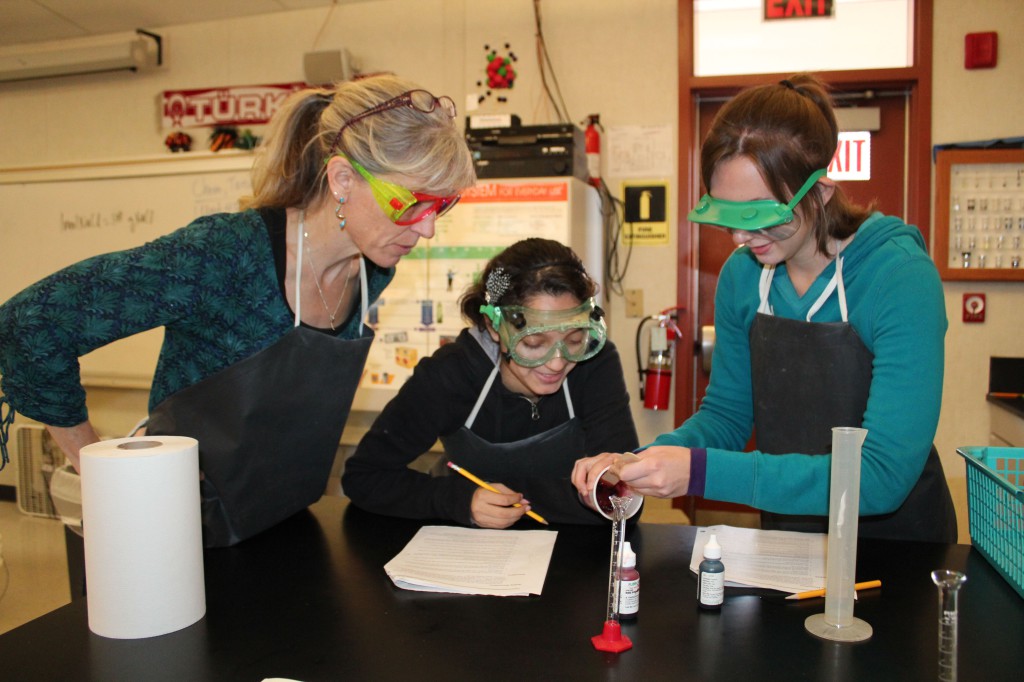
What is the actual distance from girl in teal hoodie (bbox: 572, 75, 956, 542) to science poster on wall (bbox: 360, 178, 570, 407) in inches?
69.4

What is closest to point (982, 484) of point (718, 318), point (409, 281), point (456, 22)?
point (718, 318)

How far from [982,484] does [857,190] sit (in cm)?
264

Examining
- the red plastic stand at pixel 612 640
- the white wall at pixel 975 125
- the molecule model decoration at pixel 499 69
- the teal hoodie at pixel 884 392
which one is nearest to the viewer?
the red plastic stand at pixel 612 640

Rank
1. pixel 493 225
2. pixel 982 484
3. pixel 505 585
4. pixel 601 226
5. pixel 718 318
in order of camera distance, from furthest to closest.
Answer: pixel 601 226
pixel 493 225
pixel 718 318
pixel 982 484
pixel 505 585

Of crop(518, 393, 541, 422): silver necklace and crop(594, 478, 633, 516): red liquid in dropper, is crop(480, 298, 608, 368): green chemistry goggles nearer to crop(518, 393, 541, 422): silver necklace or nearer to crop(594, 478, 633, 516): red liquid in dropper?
crop(518, 393, 541, 422): silver necklace

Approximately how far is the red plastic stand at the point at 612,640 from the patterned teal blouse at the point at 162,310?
81cm

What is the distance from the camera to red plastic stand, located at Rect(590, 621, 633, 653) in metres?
1.03

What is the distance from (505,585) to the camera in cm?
124

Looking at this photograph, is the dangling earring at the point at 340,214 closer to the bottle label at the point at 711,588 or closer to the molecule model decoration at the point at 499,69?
the bottle label at the point at 711,588

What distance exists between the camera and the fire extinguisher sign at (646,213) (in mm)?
3816

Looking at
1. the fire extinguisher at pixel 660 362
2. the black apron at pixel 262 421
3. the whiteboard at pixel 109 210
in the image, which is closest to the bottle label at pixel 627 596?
the black apron at pixel 262 421

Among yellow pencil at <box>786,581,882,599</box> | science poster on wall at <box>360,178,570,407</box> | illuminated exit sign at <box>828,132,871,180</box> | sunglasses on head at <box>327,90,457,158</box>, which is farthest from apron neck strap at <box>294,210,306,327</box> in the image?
illuminated exit sign at <box>828,132,871,180</box>

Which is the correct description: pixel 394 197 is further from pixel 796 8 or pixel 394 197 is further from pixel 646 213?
pixel 796 8

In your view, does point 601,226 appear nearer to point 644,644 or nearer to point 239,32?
point 239,32
